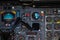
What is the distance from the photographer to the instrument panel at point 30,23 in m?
3.26

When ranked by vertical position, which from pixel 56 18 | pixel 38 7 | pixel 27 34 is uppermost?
pixel 38 7

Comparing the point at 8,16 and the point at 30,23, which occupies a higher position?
the point at 8,16

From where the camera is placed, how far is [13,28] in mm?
3252

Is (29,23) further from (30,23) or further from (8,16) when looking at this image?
(8,16)

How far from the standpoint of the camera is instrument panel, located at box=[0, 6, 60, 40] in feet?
10.7

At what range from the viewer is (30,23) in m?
3.29

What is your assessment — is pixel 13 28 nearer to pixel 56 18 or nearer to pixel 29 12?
pixel 29 12

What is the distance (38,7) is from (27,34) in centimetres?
49

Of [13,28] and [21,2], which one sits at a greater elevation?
[21,2]

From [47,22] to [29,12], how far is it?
350 mm

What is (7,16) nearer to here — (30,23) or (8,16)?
(8,16)

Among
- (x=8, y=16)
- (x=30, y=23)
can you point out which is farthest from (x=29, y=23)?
(x=8, y=16)

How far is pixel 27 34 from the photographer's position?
326 centimetres

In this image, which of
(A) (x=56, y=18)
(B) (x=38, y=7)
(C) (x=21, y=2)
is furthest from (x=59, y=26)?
(C) (x=21, y=2)
